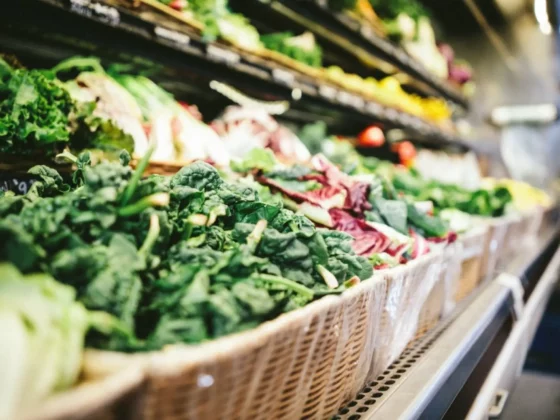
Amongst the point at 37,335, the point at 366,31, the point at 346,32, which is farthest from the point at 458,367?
the point at 366,31

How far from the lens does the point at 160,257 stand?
3.05 feet

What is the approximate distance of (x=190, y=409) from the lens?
2.19 ft

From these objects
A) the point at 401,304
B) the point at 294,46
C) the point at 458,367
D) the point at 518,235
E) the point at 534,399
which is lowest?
the point at 534,399

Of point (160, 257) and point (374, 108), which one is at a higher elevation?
point (374, 108)

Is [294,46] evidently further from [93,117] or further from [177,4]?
[93,117]

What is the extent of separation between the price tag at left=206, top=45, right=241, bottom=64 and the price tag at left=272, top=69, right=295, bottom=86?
0.26 meters

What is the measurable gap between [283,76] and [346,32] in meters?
0.81

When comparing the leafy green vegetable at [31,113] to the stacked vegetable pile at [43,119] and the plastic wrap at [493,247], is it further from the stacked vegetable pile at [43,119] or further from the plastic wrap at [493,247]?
the plastic wrap at [493,247]

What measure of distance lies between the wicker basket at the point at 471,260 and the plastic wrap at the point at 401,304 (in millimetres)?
541

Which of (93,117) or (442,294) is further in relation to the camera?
(442,294)

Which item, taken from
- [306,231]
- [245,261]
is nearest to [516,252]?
[306,231]

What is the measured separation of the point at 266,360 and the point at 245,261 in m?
0.20

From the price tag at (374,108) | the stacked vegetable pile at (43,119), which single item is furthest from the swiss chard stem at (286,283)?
the price tag at (374,108)

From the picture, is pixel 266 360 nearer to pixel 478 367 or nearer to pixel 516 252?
pixel 478 367
